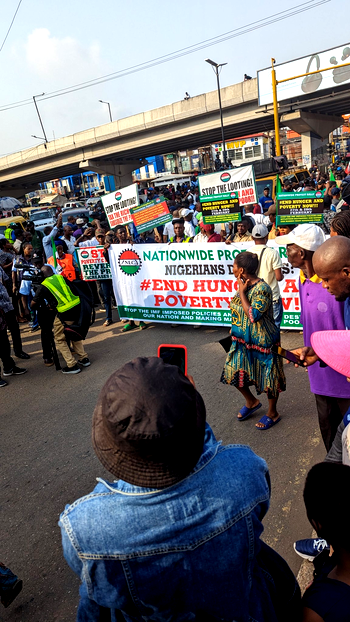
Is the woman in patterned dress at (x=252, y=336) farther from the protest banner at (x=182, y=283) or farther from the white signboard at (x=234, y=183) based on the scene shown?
the white signboard at (x=234, y=183)

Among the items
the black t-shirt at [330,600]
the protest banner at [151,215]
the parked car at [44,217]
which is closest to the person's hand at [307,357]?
the black t-shirt at [330,600]

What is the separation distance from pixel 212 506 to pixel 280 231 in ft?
19.1

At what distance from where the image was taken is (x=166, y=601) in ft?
3.73

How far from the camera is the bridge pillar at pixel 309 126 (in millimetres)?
31641

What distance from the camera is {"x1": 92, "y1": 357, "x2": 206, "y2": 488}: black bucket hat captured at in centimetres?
107

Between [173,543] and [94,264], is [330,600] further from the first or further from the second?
[94,264]

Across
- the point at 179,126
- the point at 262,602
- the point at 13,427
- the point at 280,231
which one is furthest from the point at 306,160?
the point at 262,602

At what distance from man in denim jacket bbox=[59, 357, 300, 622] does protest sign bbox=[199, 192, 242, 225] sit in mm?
6084

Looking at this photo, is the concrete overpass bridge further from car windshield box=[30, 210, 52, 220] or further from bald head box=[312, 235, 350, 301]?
bald head box=[312, 235, 350, 301]

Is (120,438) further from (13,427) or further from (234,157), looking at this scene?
(234,157)

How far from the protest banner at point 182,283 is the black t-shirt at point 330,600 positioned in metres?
5.18

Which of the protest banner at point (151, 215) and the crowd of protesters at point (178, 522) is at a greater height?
the protest banner at point (151, 215)

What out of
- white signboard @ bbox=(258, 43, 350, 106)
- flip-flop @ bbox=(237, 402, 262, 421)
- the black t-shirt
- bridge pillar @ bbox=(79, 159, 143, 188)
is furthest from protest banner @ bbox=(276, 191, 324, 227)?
bridge pillar @ bbox=(79, 159, 143, 188)

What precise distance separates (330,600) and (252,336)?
2.75 m
